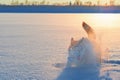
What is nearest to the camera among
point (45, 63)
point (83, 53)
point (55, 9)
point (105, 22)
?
point (83, 53)

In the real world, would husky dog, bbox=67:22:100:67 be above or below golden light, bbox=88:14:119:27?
above

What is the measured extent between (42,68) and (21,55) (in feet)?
3.84

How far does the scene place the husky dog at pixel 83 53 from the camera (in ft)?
19.7

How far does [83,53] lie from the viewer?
6.02m

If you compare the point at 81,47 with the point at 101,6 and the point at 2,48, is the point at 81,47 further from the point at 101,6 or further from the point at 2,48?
the point at 101,6

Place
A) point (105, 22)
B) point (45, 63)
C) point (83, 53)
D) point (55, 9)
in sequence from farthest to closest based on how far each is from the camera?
point (55, 9) < point (105, 22) < point (45, 63) < point (83, 53)

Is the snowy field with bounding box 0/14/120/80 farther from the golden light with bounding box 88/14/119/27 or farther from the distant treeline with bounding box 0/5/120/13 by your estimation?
the distant treeline with bounding box 0/5/120/13

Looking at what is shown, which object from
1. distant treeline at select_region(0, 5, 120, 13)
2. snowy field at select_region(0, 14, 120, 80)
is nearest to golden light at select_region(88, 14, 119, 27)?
snowy field at select_region(0, 14, 120, 80)

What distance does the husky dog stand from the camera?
19.7 ft

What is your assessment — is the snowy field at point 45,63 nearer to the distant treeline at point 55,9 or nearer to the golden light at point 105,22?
the golden light at point 105,22

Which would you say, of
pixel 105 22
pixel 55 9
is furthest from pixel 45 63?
pixel 55 9

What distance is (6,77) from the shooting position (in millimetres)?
5293

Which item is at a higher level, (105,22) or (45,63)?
(45,63)

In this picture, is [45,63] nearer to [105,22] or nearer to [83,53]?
[83,53]
